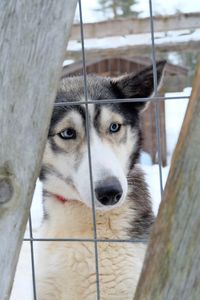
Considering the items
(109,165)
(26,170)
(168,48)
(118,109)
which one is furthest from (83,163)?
(168,48)

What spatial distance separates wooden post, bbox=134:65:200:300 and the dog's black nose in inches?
45.7

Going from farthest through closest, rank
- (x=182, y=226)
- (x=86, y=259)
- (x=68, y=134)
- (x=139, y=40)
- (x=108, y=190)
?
(x=139, y=40) < (x=68, y=134) < (x=86, y=259) < (x=108, y=190) < (x=182, y=226)

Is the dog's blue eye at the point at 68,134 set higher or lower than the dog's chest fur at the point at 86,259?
higher

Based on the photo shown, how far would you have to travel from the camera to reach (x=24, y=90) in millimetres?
830

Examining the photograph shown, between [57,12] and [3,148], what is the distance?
0.67 ft

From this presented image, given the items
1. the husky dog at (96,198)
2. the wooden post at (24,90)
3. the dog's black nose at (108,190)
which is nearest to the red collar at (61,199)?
the husky dog at (96,198)

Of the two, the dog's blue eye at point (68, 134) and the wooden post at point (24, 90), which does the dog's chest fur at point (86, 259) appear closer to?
the dog's blue eye at point (68, 134)

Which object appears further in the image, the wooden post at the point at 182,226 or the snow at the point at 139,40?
the snow at the point at 139,40

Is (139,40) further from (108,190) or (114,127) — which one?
(108,190)

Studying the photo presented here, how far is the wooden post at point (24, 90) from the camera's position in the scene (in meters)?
0.81

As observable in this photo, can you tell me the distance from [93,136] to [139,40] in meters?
2.85

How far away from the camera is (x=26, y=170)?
85 centimetres

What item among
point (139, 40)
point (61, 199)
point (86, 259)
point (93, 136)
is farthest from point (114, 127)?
point (139, 40)

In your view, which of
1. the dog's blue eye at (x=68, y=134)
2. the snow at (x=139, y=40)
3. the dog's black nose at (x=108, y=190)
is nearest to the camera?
the dog's black nose at (x=108, y=190)
